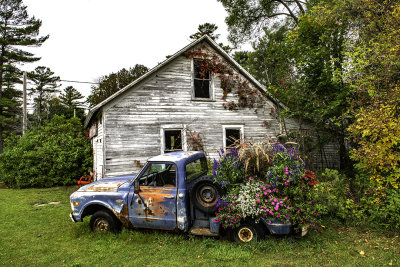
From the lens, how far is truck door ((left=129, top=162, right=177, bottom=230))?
4453mm

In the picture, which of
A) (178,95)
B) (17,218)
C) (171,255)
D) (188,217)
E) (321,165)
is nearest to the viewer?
(171,255)

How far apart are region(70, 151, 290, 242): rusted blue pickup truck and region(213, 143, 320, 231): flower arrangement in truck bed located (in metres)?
0.21

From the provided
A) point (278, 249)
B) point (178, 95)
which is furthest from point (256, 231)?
point (178, 95)

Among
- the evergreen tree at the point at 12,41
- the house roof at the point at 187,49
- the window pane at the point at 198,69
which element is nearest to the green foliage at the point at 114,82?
the evergreen tree at the point at 12,41

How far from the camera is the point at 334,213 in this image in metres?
5.95

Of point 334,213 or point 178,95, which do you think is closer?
point 334,213

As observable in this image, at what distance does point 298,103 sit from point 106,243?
27.9 feet

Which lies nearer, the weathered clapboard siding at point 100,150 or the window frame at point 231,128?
the weathered clapboard siding at point 100,150

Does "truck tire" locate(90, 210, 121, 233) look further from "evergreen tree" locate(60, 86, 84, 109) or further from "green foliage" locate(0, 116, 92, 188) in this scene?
"evergreen tree" locate(60, 86, 84, 109)

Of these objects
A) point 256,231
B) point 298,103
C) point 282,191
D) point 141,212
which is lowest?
point 256,231

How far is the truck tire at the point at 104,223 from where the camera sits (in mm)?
4891

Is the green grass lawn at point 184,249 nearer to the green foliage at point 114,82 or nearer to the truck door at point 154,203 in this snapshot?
the truck door at point 154,203

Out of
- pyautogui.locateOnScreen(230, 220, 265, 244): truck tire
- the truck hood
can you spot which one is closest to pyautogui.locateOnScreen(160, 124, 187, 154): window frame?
the truck hood

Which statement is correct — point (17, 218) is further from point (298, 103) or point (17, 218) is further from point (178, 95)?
point (298, 103)
